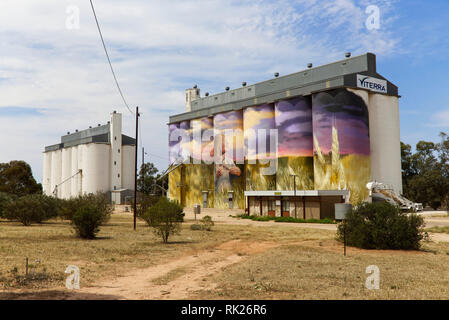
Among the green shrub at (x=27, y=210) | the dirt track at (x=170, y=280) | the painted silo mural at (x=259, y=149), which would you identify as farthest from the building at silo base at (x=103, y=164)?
the dirt track at (x=170, y=280)

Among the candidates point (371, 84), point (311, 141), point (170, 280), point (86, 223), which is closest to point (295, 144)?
point (311, 141)

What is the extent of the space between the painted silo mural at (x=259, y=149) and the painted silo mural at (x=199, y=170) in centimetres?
1128

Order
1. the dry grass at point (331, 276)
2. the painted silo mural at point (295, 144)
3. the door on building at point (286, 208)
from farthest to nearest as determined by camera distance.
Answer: the painted silo mural at point (295, 144)
the door on building at point (286, 208)
the dry grass at point (331, 276)

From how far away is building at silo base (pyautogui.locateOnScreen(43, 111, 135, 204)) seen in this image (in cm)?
10525

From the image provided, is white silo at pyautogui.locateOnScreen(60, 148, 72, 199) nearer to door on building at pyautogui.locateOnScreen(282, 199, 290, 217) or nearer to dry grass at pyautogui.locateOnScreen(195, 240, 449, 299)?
door on building at pyautogui.locateOnScreen(282, 199, 290, 217)

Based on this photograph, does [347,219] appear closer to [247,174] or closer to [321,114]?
[321,114]

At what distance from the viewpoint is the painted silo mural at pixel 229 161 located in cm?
7612

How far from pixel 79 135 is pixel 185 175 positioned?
175ft

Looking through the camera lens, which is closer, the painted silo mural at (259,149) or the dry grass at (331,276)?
the dry grass at (331,276)

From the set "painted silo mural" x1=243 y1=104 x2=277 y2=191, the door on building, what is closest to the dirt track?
the door on building

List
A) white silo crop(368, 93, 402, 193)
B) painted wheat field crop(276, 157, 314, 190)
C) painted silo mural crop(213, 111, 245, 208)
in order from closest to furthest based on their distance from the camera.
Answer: white silo crop(368, 93, 402, 193) → painted wheat field crop(276, 157, 314, 190) → painted silo mural crop(213, 111, 245, 208)

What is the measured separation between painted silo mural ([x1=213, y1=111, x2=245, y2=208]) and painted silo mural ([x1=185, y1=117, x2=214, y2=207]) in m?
2.32

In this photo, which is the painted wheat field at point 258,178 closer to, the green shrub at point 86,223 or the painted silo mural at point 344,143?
the painted silo mural at point 344,143

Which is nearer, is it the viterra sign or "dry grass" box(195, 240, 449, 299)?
"dry grass" box(195, 240, 449, 299)
